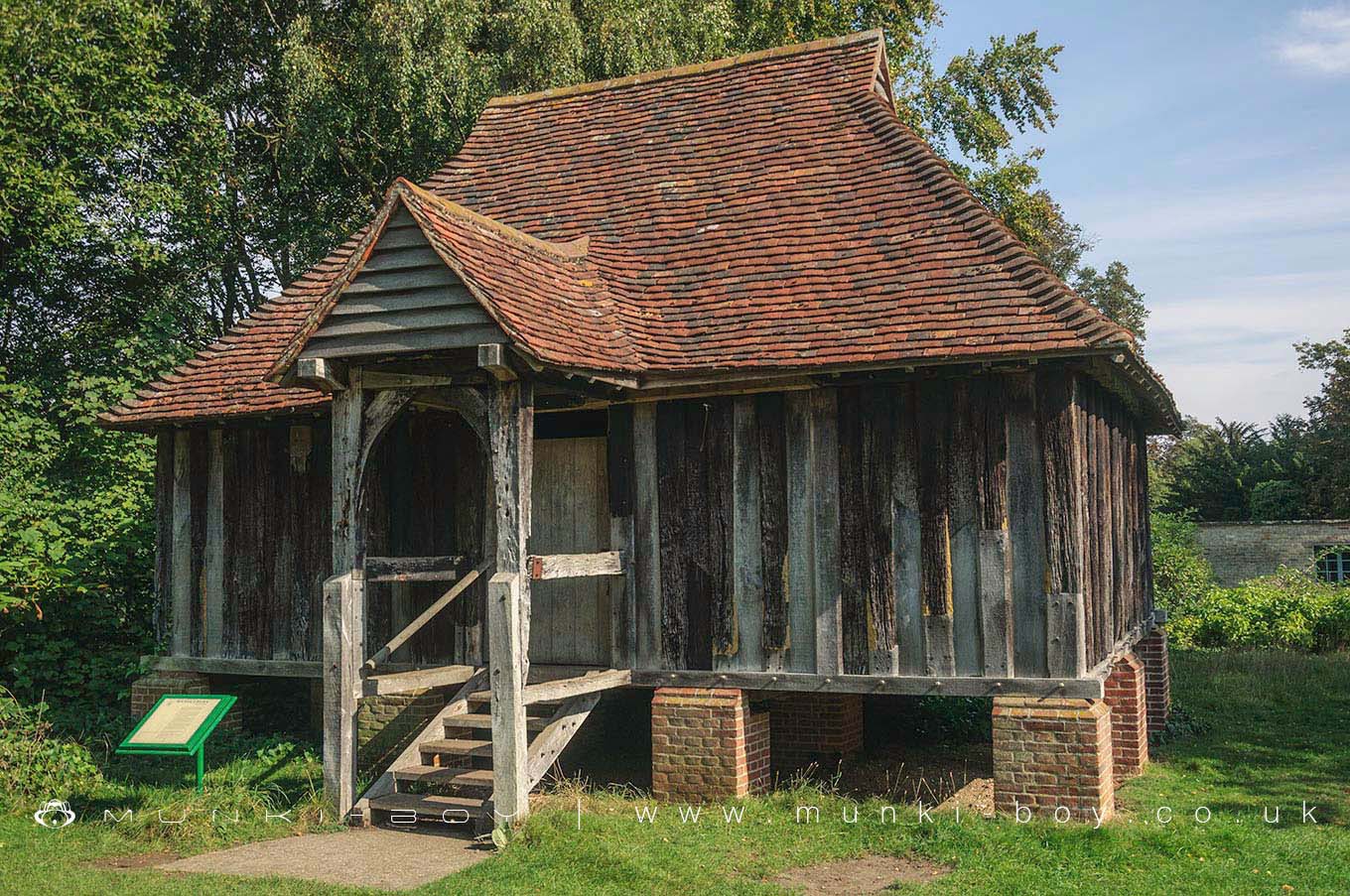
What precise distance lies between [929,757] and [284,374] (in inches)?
303

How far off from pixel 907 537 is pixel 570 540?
10.2 feet

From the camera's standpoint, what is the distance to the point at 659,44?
68.7 ft

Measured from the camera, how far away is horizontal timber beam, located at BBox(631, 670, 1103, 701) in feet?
30.8

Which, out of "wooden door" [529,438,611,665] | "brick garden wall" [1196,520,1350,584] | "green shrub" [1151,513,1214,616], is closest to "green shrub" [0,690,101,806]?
"wooden door" [529,438,611,665]

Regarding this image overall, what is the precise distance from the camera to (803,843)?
8805mm

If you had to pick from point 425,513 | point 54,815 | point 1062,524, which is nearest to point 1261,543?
point 1062,524

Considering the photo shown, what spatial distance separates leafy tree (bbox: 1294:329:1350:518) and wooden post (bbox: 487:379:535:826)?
3006 cm

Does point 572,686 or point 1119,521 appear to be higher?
point 1119,521

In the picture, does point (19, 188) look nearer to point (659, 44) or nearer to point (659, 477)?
point (659, 44)

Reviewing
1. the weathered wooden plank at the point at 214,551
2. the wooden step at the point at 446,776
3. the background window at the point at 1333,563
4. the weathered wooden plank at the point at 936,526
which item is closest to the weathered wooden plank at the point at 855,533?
the weathered wooden plank at the point at 936,526

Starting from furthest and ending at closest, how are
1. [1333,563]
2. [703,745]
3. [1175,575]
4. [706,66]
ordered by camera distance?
[1333,563] < [1175,575] < [706,66] < [703,745]

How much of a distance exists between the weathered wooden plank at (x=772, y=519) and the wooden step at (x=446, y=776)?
100 inches

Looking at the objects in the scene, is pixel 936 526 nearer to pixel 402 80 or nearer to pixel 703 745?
pixel 703 745

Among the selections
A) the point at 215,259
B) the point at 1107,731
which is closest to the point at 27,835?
the point at 1107,731
